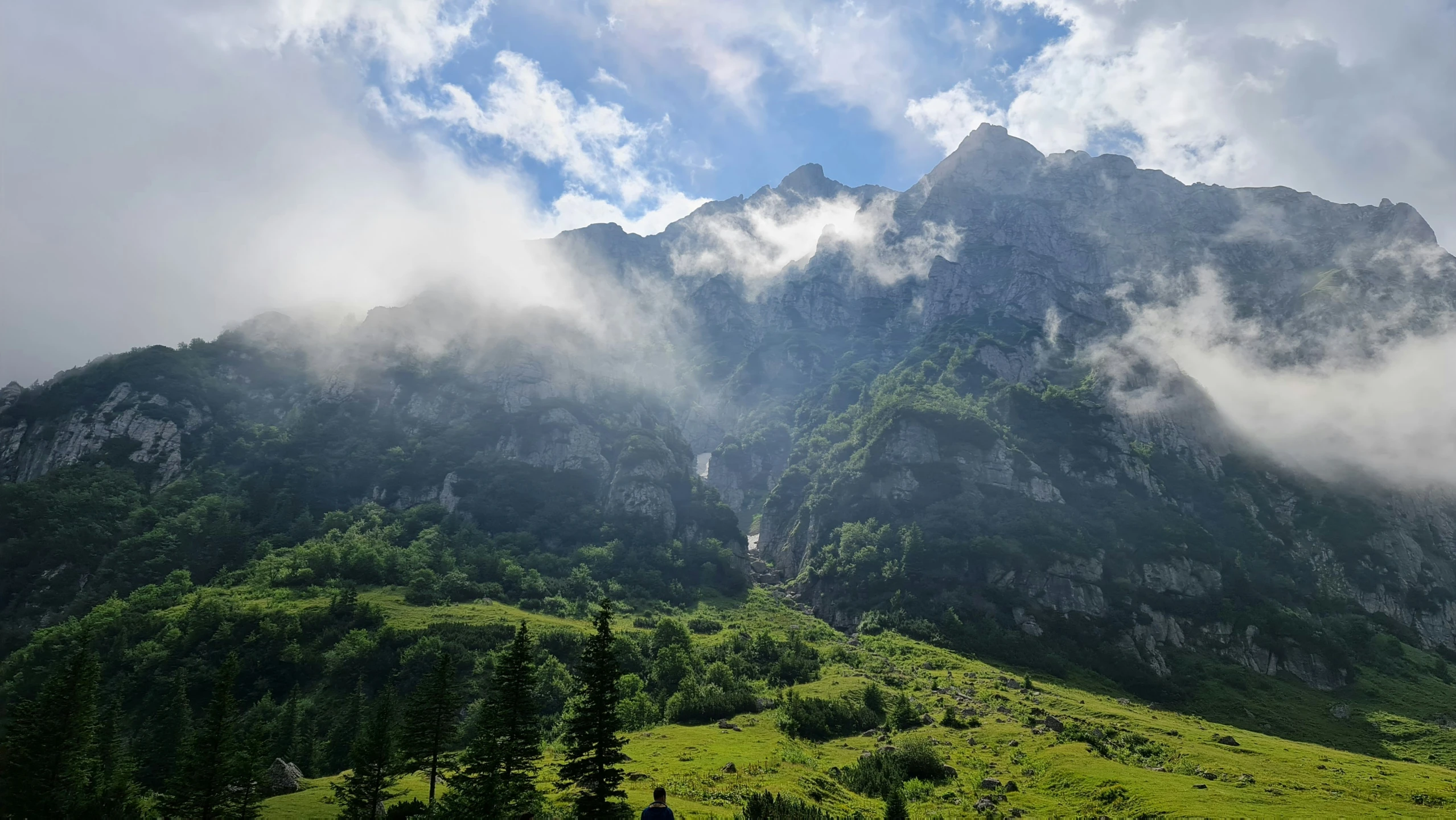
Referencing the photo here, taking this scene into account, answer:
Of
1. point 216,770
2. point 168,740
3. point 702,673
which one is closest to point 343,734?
point 168,740

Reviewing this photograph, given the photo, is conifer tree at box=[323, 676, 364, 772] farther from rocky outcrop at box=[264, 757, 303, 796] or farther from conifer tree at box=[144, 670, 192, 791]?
rocky outcrop at box=[264, 757, 303, 796]

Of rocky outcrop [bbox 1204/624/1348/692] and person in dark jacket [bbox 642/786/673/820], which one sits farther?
rocky outcrop [bbox 1204/624/1348/692]

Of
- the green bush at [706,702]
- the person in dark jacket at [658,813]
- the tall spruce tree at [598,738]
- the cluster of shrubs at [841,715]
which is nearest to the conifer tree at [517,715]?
the tall spruce tree at [598,738]

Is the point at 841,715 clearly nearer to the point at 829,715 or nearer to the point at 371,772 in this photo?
the point at 829,715

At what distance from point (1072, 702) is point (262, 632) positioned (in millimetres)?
161473

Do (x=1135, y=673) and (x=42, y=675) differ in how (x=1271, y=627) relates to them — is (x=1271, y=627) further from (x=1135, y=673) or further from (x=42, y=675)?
(x=42, y=675)

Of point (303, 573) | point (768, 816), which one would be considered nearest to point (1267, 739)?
point (768, 816)

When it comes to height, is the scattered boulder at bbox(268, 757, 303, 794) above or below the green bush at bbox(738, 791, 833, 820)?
below

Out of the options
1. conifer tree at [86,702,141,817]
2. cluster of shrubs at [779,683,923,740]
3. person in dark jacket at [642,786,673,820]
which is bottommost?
cluster of shrubs at [779,683,923,740]

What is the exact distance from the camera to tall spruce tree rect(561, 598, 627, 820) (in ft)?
127

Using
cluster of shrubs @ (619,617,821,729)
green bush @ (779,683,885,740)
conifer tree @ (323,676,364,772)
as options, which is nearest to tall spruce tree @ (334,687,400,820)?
conifer tree @ (323,676,364,772)

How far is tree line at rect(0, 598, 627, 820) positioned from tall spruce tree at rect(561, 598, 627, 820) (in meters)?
0.08

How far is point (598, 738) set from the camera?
3941 cm

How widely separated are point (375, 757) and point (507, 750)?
1218 cm
